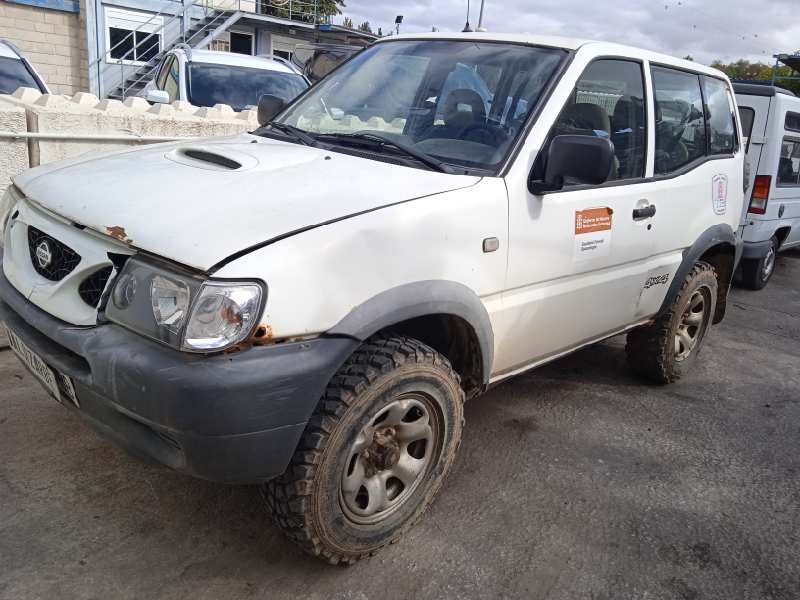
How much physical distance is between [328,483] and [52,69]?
67.9 feet

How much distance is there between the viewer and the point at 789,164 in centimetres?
785

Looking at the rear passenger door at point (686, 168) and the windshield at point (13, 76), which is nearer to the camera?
the rear passenger door at point (686, 168)

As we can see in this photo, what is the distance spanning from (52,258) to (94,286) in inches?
11.1

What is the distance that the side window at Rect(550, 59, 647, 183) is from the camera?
3.20m

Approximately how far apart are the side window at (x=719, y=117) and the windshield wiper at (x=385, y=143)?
7.40ft

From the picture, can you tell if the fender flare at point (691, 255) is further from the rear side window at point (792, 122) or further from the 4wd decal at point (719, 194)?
the rear side window at point (792, 122)

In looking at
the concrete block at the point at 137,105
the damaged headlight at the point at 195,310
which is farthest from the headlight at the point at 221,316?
the concrete block at the point at 137,105

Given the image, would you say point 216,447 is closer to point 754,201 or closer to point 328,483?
point 328,483

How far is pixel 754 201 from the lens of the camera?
24.8ft

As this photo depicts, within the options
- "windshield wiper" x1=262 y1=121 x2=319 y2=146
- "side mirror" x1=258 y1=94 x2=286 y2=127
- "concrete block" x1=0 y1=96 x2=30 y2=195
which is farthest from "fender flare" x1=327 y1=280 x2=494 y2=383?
"concrete block" x1=0 y1=96 x2=30 y2=195

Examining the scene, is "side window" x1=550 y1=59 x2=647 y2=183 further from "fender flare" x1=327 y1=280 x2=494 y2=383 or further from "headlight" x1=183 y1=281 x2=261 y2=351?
"headlight" x1=183 y1=281 x2=261 y2=351

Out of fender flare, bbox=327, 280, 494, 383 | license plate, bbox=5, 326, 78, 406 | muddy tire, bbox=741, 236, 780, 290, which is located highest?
fender flare, bbox=327, 280, 494, 383

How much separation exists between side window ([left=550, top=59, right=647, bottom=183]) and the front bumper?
1.71 m

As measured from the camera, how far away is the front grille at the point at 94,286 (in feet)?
7.63
